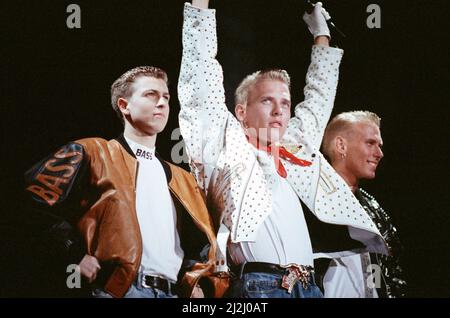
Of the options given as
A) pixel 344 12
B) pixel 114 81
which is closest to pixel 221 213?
pixel 114 81

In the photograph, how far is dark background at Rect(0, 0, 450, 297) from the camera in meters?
3.10

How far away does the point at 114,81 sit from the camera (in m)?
3.18

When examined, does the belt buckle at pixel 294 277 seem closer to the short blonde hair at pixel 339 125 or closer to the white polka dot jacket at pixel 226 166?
the white polka dot jacket at pixel 226 166

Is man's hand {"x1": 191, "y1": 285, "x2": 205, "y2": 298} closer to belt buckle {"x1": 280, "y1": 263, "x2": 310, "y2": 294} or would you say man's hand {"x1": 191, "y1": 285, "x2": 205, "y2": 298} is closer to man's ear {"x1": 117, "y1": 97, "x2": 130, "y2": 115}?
belt buckle {"x1": 280, "y1": 263, "x2": 310, "y2": 294}

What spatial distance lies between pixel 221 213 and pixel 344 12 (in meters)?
1.41

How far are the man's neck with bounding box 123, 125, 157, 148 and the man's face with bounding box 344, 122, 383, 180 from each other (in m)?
1.13

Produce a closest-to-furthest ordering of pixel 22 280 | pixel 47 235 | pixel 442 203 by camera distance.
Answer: pixel 47 235, pixel 22 280, pixel 442 203

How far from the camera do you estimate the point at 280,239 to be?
10.1 feet

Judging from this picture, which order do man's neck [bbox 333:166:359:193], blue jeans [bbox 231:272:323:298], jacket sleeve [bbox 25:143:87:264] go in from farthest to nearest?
man's neck [bbox 333:166:359:193], blue jeans [bbox 231:272:323:298], jacket sleeve [bbox 25:143:87:264]

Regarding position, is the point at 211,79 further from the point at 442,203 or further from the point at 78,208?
the point at 442,203

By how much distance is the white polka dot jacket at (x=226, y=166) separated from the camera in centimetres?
309

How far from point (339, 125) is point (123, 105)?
4.00 feet

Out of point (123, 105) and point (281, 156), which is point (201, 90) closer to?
point (123, 105)

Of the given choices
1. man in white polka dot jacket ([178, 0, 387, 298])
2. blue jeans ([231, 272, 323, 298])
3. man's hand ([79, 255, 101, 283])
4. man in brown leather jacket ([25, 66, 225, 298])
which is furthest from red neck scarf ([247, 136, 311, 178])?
man's hand ([79, 255, 101, 283])
